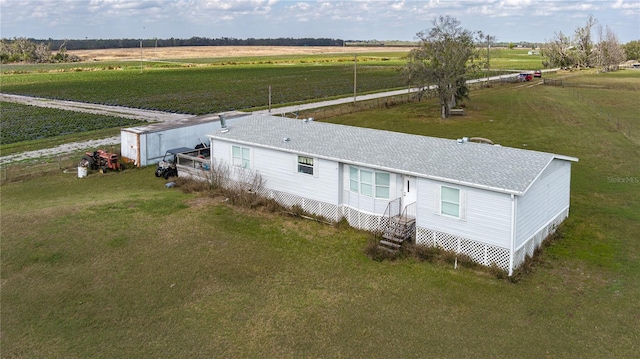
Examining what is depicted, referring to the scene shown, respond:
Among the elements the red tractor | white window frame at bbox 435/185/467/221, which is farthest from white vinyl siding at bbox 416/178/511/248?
the red tractor

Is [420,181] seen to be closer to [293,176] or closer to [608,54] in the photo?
[293,176]

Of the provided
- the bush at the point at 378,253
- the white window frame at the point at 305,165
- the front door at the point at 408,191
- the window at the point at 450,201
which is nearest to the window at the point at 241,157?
the white window frame at the point at 305,165

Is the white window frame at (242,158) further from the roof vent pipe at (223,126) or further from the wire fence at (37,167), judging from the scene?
the wire fence at (37,167)

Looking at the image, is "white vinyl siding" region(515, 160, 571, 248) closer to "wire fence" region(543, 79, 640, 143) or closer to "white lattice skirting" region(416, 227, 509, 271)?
"white lattice skirting" region(416, 227, 509, 271)

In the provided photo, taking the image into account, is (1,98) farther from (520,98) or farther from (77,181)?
(520,98)

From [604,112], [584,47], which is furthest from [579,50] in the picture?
[604,112]

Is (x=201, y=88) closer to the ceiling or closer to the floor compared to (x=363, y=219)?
closer to the ceiling
